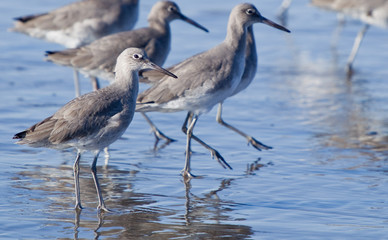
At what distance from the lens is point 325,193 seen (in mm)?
6461

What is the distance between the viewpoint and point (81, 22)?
10188 millimetres

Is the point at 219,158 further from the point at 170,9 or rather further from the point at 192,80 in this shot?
the point at 170,9

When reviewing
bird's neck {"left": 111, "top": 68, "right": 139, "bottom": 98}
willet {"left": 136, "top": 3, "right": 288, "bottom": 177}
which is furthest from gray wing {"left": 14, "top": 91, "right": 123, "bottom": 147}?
willet {"left": 136, "top": 3, "right": 288, "bottom": 177}

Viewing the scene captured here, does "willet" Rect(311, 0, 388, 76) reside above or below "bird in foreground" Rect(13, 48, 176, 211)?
above

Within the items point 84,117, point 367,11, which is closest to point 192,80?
point 84,117

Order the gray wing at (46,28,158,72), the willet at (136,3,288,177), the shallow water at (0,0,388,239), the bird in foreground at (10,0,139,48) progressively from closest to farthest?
the shallow water at (0,0,388,239), the willet at (136,3,288,177), the gray wing at (46,28,158,72), the bird in foreground at (10,0,139,48)

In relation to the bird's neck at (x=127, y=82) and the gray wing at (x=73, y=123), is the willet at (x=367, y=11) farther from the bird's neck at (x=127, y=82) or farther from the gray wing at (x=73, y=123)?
the gray wing at (x=73, y=123)

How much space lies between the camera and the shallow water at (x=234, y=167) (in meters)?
5.61

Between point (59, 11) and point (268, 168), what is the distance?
444 cm

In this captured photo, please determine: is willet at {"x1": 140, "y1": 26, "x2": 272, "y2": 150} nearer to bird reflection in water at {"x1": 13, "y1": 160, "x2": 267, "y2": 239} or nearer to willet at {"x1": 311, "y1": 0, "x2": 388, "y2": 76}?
bird reflection in water at {"x1": 13, "y1": 160, "x2": 267, "y2": 239}

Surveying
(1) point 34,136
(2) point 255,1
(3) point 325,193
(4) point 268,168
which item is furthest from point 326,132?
(2) point 255,1

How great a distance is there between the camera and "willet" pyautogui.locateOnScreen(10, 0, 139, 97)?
10.2 meters

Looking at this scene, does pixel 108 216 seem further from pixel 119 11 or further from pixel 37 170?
pixel 119 11

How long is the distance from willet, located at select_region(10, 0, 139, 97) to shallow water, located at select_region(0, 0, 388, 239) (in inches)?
25.4
